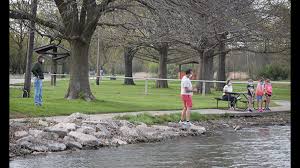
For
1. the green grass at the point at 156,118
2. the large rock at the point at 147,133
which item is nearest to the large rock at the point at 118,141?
the large rock at the point at 147,133

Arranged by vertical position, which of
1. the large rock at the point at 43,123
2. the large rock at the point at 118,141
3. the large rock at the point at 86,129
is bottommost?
the large rock at the point at 118,141

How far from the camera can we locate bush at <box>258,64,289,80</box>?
5541 centimetres

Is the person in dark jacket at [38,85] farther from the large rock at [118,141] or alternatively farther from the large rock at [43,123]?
the large rock at [118,141]

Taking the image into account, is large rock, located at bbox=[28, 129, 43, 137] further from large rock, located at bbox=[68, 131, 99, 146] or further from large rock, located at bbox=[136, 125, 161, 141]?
large rock, located at bbox=[136, 125, 161, 141]

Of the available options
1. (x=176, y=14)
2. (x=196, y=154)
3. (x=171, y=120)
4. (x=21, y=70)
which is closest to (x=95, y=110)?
(x=171, y=120)

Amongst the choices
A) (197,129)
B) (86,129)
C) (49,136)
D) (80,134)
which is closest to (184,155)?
(80,134)

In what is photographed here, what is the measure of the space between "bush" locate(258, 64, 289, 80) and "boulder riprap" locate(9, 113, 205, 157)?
41554 millimetres

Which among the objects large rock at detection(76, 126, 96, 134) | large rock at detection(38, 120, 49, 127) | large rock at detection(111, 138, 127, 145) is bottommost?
large rock at detection(111, 138, 127, 145)

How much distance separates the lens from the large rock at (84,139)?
12414mm

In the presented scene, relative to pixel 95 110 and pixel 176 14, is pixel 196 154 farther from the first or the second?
pixel 95 110

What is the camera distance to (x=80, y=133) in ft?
41.7

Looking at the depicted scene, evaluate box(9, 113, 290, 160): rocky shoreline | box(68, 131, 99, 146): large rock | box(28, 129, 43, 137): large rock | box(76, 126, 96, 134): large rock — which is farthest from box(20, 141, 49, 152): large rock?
box(76, 126, 96, 134): large rock

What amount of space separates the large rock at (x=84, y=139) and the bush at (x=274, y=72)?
45349 mm

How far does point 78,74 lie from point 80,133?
9.27 m
